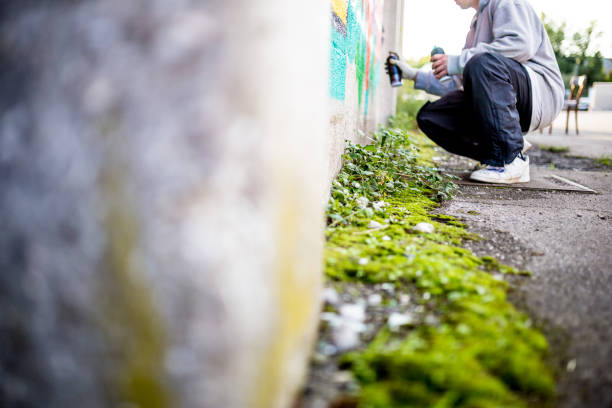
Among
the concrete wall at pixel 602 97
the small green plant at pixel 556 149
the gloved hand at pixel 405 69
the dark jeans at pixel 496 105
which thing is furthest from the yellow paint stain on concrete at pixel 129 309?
the concrete wall at pixel 602 97

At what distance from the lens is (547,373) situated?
937mm

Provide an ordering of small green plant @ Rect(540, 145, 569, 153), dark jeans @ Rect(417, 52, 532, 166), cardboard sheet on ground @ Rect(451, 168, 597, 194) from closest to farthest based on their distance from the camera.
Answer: dark jeans @ Rect(417, 52, 532, 166), cardboard sheet on ground @ Rect(451, 168, 597, 194), small green plant @ Rect(540, 145, 569, 153)

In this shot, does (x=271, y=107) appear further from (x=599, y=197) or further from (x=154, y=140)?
(x=599, y=197)

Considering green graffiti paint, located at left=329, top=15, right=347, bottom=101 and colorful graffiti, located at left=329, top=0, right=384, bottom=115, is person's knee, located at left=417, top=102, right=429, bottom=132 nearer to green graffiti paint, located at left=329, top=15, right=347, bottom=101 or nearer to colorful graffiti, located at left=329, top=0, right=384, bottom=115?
colorful graffiti, located at left=329, top=0, right=384, bottom=115

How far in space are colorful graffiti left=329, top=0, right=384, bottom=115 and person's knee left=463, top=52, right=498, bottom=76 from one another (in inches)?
31.3

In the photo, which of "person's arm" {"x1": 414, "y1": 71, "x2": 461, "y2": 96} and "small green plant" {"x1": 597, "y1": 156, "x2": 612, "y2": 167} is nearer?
"person's arm" {"x1": 414, "y1": 71, "x2": 461, "y2": 96}

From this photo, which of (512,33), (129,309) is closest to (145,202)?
(129,309)

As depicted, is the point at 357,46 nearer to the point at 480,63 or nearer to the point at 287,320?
the point at 480,63

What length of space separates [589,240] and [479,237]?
484 mm

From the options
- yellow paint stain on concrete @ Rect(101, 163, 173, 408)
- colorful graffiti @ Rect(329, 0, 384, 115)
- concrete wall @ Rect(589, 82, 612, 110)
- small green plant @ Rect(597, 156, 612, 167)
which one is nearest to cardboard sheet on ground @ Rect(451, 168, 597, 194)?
colorful graffiti @ Rect(329, 0, 384, 115)

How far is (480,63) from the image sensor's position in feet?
8.95

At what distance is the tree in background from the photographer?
40.4 meters

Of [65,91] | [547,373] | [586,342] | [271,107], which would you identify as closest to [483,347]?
[547,373]

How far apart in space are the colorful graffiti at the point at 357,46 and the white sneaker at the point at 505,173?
116 centimetres
